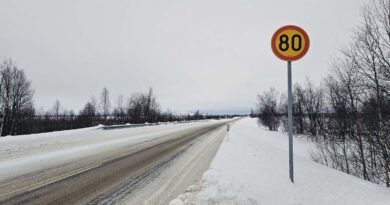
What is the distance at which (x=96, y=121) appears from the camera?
65875mm

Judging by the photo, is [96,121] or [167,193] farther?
[96,121]

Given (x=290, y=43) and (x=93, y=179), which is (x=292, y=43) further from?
(x=93, y=179)

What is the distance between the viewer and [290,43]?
174 inches

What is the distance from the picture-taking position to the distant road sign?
438 centimetres

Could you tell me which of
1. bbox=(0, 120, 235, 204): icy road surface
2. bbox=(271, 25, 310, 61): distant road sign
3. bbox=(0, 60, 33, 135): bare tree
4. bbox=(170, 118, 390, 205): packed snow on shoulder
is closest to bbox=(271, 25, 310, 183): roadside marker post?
bbox=(271, 25, 310, 61): distant road sign

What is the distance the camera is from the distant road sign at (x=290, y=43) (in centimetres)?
438

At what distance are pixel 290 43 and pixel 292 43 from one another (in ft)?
0.13

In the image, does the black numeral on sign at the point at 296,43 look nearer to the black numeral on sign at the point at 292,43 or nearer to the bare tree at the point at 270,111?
the black numeral on sign at the point at 292,43

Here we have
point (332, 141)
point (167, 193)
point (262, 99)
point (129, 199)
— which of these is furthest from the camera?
point (262, 99)

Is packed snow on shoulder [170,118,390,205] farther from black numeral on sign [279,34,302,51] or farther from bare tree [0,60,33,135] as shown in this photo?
bare tree [0,60,33,135]

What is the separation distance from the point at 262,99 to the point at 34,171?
5062cm

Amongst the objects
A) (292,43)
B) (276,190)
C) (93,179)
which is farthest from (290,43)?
(93,179)

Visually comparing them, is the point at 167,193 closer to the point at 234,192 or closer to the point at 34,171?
the point at 234,192

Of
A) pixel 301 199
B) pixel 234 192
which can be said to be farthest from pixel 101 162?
pixel 301 199
